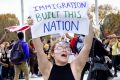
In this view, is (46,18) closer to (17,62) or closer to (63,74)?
(63,74)

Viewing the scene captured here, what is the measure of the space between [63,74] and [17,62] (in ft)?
28.4

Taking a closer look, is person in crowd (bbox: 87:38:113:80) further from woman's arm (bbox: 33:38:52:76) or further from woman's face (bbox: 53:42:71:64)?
woman's face (bbox: 53:42:71:64)

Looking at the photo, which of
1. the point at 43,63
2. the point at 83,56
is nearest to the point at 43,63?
the point at 43,63

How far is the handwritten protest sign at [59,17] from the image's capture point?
5.33 meters

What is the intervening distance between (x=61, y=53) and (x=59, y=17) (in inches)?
28.8

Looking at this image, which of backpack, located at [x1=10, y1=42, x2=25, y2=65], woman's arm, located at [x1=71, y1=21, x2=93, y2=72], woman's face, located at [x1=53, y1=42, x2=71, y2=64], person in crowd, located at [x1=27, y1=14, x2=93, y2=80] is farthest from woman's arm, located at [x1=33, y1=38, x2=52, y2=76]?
backpack, located at [x1=10, y1=42, x2=25, y2=65]

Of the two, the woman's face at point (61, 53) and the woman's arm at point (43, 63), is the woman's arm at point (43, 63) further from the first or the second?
the woman's face at point (61, 53)

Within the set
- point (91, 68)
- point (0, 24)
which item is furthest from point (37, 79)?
Answer: point (0, 24)

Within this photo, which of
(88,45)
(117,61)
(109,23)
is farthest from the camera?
(109,23)

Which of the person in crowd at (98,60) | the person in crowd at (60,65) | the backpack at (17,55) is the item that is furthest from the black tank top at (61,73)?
the backpack at (17,55)

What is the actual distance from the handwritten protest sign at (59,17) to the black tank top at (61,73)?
553 millimetres

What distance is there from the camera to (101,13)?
67.2 metres

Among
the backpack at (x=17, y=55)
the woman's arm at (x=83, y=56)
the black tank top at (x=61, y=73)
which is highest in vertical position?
the woman's arm at (x=83, y=56)

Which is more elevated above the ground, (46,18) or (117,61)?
(46,18)
